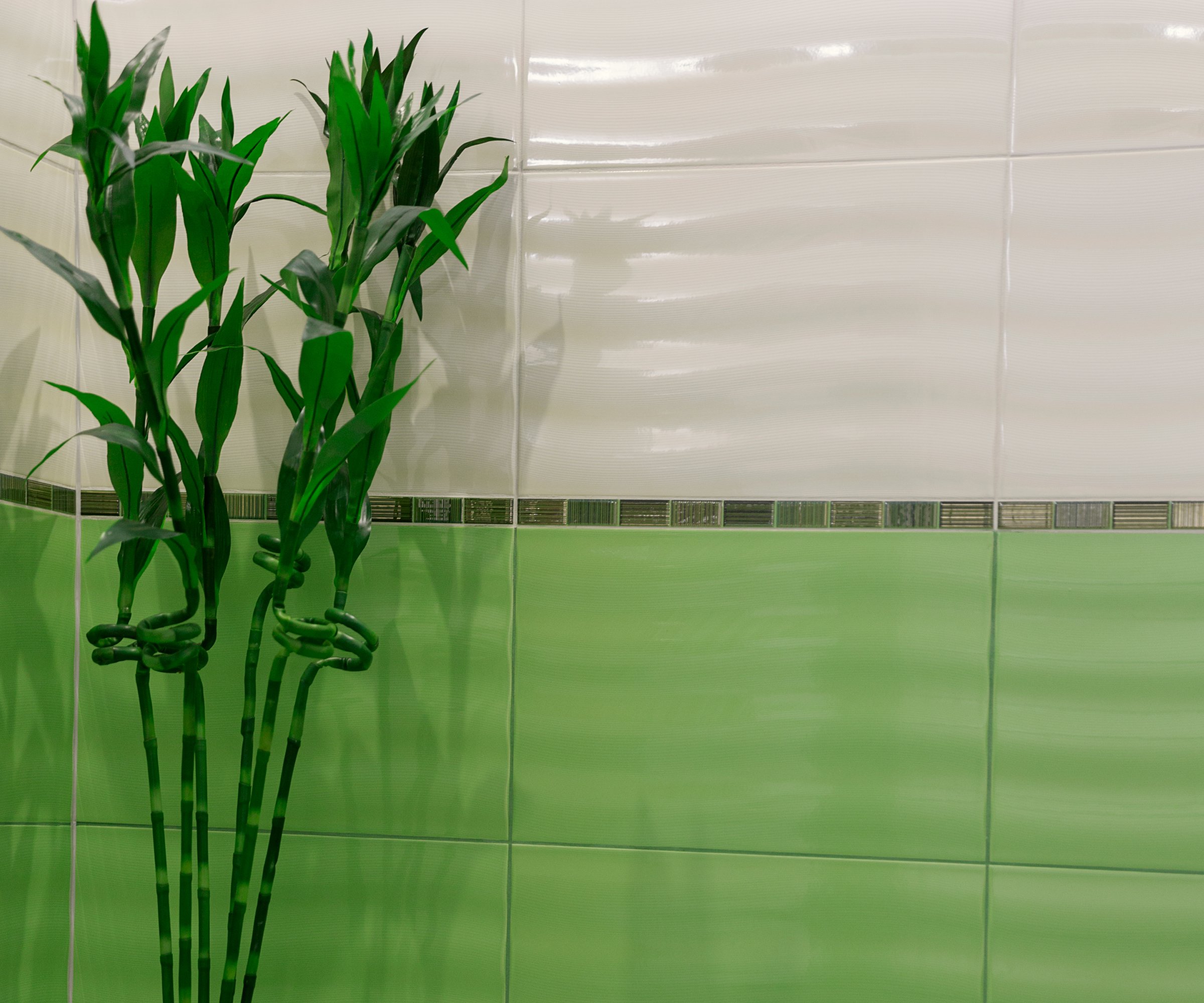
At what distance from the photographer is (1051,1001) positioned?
3.69 ft

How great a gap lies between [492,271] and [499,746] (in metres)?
0.62

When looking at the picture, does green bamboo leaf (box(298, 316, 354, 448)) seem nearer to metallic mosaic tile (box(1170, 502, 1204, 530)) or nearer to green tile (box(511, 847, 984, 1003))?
green tile (box(511, 847, 984, 1003))

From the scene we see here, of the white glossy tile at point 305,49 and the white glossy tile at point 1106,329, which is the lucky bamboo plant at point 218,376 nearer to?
the white glossy tile at point 305,49

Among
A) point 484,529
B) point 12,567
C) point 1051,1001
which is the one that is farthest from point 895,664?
point 12,567

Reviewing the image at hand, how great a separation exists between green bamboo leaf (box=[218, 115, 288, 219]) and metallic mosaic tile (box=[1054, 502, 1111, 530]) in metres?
1.01

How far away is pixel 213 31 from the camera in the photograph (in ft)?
4.11

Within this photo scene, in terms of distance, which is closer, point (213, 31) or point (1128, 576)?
point (1128, 576)

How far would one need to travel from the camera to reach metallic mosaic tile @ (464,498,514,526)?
1.21 m

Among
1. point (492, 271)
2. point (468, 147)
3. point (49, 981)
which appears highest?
point (468, 147)

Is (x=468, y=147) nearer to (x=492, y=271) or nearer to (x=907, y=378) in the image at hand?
(x=492, y=271)

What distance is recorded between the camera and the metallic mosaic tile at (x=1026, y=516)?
1148 mm

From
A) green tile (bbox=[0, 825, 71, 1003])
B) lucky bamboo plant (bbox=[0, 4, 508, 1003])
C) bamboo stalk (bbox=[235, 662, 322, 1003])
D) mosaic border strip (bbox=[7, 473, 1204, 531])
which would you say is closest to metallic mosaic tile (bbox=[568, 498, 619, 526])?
mosaic border strip (bbox=[7, 473, 1204, 531])

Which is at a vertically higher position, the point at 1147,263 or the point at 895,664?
the point at 1147,263

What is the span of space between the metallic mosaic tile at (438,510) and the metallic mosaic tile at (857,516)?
0.48 m
